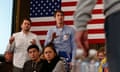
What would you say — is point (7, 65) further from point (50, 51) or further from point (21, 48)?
point (50, 51)

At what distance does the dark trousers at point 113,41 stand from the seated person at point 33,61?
3.14 meters

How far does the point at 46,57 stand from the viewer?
422 centimetres

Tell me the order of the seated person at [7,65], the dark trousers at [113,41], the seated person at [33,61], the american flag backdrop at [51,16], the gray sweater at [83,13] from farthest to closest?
the american flag backdrop at [51,16], the seated person at [7,65], the seated person at [33,61], the gray sweater at [83,13], the dark trousers at [113,41]

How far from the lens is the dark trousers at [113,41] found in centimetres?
112

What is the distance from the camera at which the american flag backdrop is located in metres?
5.86

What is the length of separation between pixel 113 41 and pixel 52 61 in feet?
9.94

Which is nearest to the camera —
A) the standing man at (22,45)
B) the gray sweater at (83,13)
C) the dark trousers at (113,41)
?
the dark trousers at (113,41)

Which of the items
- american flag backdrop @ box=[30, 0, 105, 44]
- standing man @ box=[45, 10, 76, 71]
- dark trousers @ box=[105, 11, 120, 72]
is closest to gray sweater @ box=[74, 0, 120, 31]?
dark trousers @ box=[105, 11, 120, 72]

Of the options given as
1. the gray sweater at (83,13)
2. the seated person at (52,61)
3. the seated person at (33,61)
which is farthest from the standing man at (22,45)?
the gray sweater at (83,13)

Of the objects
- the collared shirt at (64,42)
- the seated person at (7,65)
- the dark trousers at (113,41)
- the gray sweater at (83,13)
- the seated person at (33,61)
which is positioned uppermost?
the gray sweater at (83,13)

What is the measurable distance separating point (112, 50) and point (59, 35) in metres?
3.22

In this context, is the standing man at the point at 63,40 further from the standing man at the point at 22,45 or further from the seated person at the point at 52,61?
the standing man at the point at 22,45

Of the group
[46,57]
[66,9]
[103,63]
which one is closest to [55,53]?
[46,57]

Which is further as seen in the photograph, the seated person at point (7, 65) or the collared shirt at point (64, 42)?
the seated person at point (7, 65)
